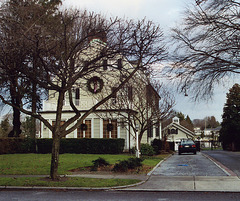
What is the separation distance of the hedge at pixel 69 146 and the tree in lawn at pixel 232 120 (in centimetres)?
2187

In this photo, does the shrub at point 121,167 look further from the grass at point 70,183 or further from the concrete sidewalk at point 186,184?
the grass at point 70,183

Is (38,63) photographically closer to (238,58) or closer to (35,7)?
(35,7)

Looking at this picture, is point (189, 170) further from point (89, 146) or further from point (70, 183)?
point (89, 146)

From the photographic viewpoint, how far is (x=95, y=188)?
10391 millimetres

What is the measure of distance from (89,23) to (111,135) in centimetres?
1921

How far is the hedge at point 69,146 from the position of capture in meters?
27.6

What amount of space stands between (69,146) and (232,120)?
87.7 feet

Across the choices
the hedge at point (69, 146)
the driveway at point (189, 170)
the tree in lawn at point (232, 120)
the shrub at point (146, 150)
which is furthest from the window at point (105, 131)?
the tree in lawn at point (232, 120)

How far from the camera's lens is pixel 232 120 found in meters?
45.5

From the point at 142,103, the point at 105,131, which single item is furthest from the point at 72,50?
the point at 105,131

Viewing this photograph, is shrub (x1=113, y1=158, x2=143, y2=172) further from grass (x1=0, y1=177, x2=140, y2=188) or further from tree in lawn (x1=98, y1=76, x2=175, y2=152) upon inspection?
tree in lawn (x1=98, y1=76, x2=175, y2=152)

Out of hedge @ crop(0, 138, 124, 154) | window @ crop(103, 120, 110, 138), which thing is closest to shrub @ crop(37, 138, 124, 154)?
hedge @ crop(0, 138, 124, 154)

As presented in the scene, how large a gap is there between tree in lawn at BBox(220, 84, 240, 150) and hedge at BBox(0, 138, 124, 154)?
21870 mm

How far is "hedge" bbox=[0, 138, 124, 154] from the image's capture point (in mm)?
27594
